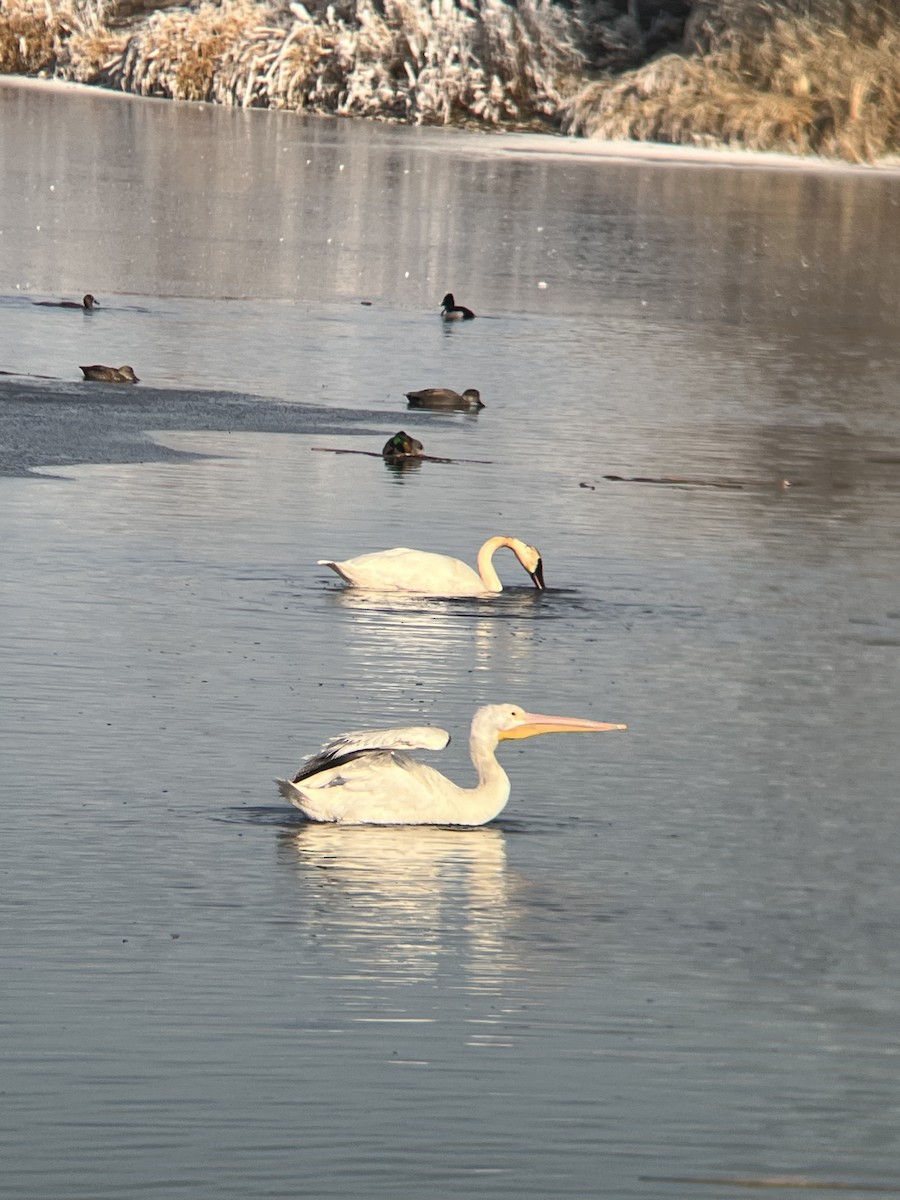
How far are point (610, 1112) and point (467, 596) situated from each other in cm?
648

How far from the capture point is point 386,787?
812 centimetres

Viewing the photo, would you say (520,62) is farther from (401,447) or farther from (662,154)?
(401,447)

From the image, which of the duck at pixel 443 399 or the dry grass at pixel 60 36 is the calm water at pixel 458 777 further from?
the dry grass at pixel 60 36

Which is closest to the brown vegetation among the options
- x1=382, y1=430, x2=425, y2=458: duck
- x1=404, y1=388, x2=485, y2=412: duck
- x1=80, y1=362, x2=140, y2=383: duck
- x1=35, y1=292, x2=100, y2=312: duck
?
x1=35, y1=292, x2=100, y2=312: duck

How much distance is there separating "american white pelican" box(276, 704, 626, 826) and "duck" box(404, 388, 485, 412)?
441 inches

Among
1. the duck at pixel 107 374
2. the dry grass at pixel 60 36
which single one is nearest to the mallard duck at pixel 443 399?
the duck at pixel 107 374

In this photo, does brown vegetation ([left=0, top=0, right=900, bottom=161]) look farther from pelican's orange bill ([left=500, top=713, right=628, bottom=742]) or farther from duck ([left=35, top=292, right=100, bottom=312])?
pelican's orange bill ([left=500, top=713, right=628, bottom=742])

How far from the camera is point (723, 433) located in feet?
61.8

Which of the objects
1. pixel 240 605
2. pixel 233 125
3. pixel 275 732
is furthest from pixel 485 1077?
pixel 233 125

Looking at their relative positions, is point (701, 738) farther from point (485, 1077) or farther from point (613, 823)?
point (485, 1077)

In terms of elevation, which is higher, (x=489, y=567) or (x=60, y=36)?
(x=60, y=36)

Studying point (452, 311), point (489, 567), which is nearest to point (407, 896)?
point (489, 567)

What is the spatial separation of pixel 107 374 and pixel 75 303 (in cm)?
609

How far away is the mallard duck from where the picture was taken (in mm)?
19297
